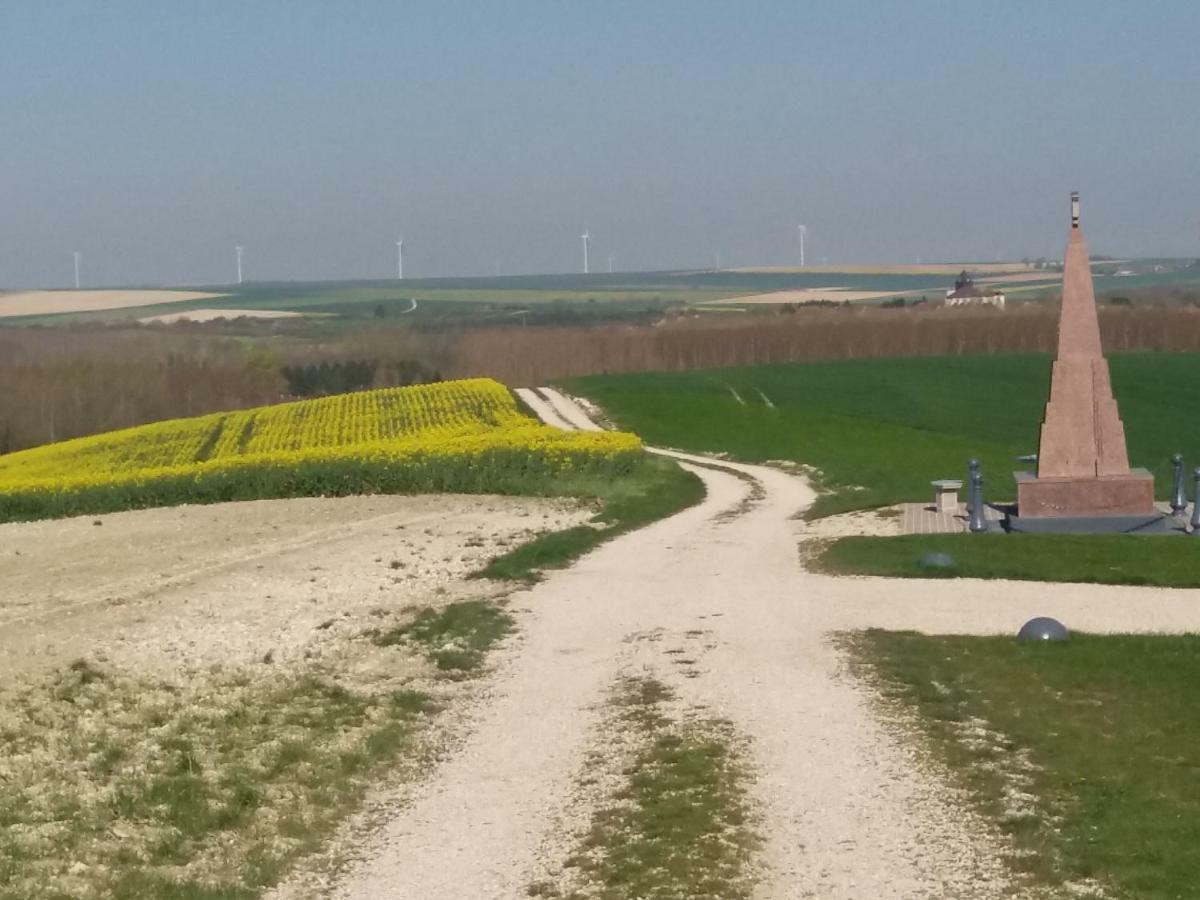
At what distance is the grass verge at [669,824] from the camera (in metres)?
9.62

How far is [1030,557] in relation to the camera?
2397cm

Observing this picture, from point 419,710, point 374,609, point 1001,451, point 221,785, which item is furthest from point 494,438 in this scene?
point 221,785

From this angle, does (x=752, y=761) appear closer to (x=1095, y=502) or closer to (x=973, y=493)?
(x=973, y=493)

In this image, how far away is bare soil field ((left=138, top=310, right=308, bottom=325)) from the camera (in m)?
161

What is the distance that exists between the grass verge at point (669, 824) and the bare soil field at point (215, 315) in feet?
474

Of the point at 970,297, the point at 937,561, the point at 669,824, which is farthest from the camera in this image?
the point at 970,297

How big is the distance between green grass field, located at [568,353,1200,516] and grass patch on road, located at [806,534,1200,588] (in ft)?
21.3

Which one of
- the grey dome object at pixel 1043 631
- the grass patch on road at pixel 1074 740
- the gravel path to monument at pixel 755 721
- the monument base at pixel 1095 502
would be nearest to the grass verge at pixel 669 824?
the gravel path to monument at pixel 755 721

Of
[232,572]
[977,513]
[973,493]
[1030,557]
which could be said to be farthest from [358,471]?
[1030,557]

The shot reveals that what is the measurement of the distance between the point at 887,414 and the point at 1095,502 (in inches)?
1335

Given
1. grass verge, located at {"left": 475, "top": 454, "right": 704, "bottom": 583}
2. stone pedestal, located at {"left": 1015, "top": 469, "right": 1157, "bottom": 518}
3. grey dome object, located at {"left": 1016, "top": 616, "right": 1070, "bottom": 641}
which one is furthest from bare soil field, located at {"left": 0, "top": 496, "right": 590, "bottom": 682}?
stone pedestal, located at {"left": 1015, "top": 469, "right": 1157, "bottom": 518}

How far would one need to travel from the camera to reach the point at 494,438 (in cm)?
4053

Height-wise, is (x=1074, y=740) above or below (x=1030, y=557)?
above

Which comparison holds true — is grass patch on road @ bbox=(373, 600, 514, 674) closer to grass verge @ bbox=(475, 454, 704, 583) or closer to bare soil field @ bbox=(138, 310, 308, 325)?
grass verge @ bbox=(475, 454, 704, 583)
